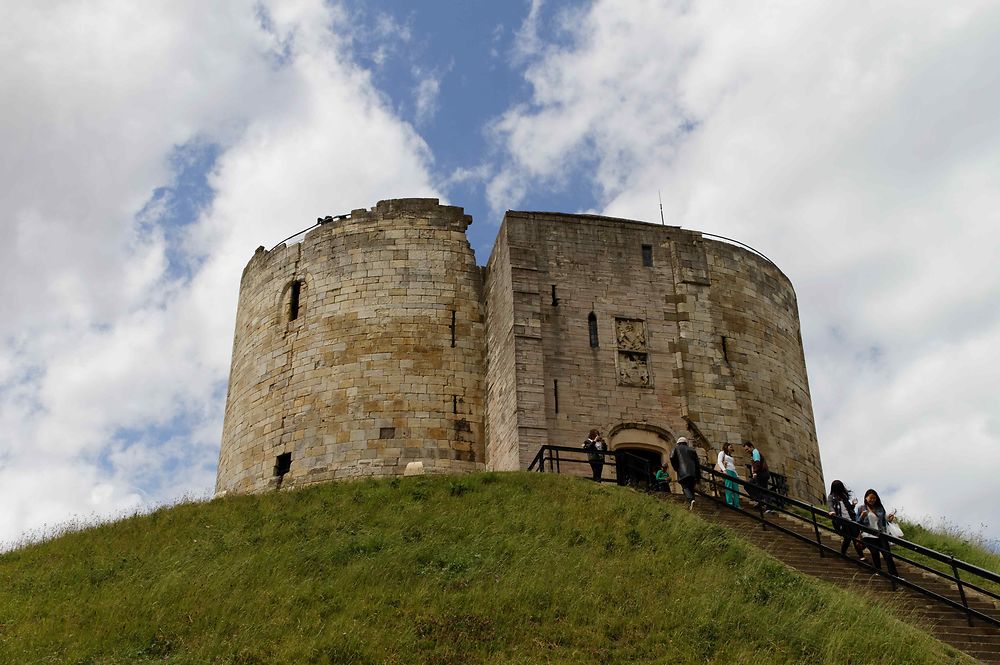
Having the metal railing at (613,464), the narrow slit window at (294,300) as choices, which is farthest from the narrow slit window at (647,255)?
the narrow slit window at (294,300)

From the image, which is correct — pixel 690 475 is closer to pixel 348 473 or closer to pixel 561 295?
pixel 561 295

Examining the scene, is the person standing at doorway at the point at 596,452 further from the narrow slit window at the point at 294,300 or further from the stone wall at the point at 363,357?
the narrow slit window at the point at 294,300

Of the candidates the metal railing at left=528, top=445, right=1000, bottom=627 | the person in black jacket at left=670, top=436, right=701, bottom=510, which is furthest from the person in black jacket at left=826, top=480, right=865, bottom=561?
the person in black jacket at left=670, top=436, right=701, bottom=510

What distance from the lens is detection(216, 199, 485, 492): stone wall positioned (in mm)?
Answer: 20938

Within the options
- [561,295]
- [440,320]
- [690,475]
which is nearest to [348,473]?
[440,320]

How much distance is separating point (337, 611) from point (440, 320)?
11.5m

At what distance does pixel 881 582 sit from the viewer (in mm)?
13016

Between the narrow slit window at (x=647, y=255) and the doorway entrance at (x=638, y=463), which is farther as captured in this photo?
the narrow slit window at (x=647, y=255)

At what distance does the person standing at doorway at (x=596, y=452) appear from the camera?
17.1 metres

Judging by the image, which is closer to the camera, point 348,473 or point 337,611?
point 337,611

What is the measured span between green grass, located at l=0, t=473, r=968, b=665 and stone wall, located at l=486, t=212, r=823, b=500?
4.39 m

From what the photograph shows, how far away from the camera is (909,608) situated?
12195 millimetres

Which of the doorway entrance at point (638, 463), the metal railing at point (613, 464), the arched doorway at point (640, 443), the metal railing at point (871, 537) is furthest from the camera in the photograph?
the arched doorway at point (640, 443)

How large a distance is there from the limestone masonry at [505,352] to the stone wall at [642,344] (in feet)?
0.11
